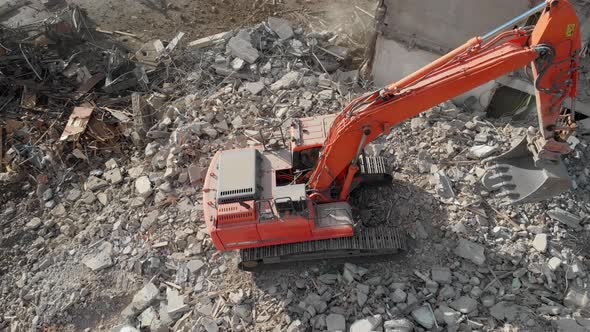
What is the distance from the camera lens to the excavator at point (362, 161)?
556 cm

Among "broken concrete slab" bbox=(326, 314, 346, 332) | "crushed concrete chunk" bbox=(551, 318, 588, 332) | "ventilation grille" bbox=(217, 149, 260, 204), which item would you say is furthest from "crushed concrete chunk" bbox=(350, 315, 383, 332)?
"crushed concrete chunk" bbox=(551, 318, 588, 332)

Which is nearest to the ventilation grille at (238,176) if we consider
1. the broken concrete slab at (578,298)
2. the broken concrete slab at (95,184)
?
the broken concrete slab at (95,184)

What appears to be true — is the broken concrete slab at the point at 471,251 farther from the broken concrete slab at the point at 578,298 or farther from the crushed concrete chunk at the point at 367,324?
the crushed concrete chunk at the point at 367,324

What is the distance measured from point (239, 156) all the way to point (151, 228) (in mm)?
2668

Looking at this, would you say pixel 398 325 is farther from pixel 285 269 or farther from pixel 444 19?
pixel 444 19

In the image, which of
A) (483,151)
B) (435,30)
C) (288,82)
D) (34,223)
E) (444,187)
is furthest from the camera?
(288,82)

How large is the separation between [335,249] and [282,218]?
108 cm

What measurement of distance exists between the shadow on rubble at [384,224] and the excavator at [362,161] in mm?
223

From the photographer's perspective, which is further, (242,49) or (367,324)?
(242,49)

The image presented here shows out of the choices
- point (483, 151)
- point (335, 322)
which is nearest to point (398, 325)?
point (335, 322)

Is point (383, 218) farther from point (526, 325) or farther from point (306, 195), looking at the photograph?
point (526, 325)

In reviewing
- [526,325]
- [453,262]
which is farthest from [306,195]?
[526,325]

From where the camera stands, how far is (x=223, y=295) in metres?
7.42

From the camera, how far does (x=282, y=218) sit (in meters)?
6.75
